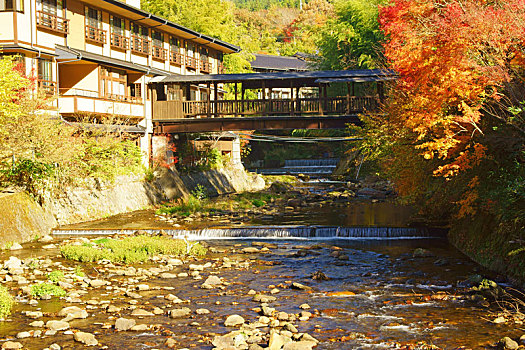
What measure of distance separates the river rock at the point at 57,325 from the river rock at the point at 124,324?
3.43 ft

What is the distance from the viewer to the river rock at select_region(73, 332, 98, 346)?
1108cm

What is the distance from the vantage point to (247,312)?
13.3 metres

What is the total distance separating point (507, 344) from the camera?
424 inches

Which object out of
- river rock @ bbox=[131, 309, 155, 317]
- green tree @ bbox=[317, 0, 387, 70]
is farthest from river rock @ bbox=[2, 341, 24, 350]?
green tree @ bbox=[317, 0, 387, 70]

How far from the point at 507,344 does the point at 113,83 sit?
30234 millimetres

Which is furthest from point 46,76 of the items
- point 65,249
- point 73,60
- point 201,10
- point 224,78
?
point 201,10

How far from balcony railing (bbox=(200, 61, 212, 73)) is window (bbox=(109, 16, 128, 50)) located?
1234 cm

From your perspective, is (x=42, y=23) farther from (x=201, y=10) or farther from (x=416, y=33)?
(x=201, y=10)

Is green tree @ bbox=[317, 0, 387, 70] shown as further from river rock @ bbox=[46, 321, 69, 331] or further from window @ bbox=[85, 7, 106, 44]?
river rock @ bbox=[46, 321, 69, 331]

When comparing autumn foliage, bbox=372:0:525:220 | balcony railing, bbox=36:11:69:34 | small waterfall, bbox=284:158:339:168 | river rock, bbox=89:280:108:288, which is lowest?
river rock, bbox=89:280:108:288

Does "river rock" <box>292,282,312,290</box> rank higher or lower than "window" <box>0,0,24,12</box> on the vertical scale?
lower

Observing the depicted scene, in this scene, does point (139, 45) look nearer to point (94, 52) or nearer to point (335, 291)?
point (94, 52)

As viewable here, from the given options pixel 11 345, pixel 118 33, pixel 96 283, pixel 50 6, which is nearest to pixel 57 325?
pixel 11 345

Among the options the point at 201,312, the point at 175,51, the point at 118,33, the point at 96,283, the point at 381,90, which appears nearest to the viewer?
the point at 201,312
